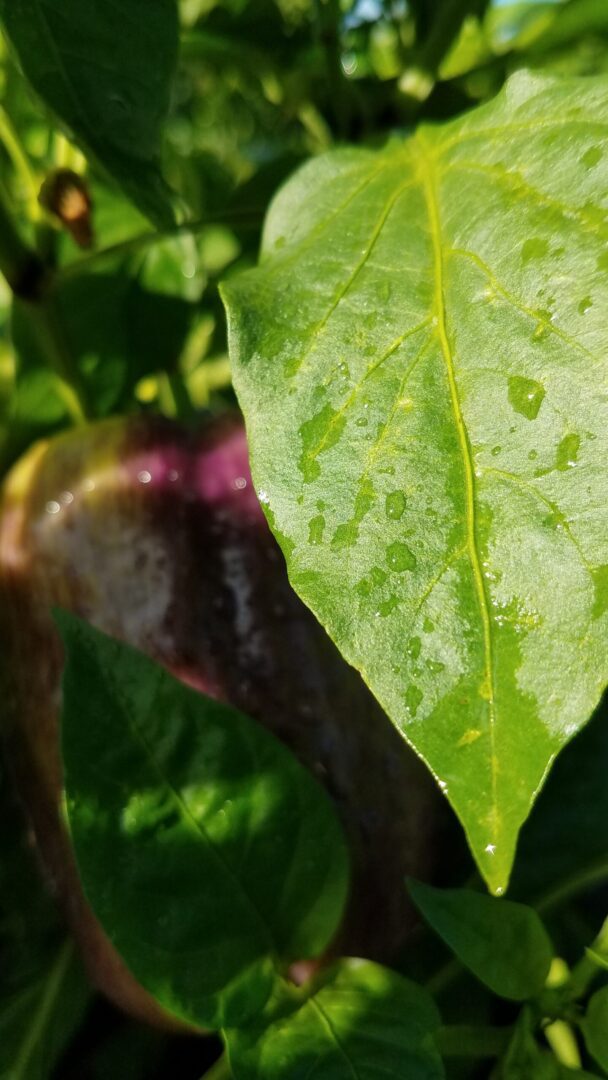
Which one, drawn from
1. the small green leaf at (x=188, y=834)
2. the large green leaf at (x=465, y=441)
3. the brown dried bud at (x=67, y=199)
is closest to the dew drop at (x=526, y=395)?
the large green leaf at (x=465, y=441)

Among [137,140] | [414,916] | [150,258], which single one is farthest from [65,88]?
[414,916]

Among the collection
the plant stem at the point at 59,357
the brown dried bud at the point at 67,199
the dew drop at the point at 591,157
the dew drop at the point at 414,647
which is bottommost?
the dew drop at the point at 414,647

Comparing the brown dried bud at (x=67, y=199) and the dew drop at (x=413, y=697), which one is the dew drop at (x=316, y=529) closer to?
the dew drop at (x=413, y=697)

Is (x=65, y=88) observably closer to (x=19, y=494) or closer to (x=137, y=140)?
(x=137, y=140)

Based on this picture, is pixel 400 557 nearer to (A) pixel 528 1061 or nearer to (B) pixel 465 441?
(B) pixel 465 441

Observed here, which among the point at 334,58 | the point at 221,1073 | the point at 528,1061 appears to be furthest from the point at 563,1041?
the point at 334,58
